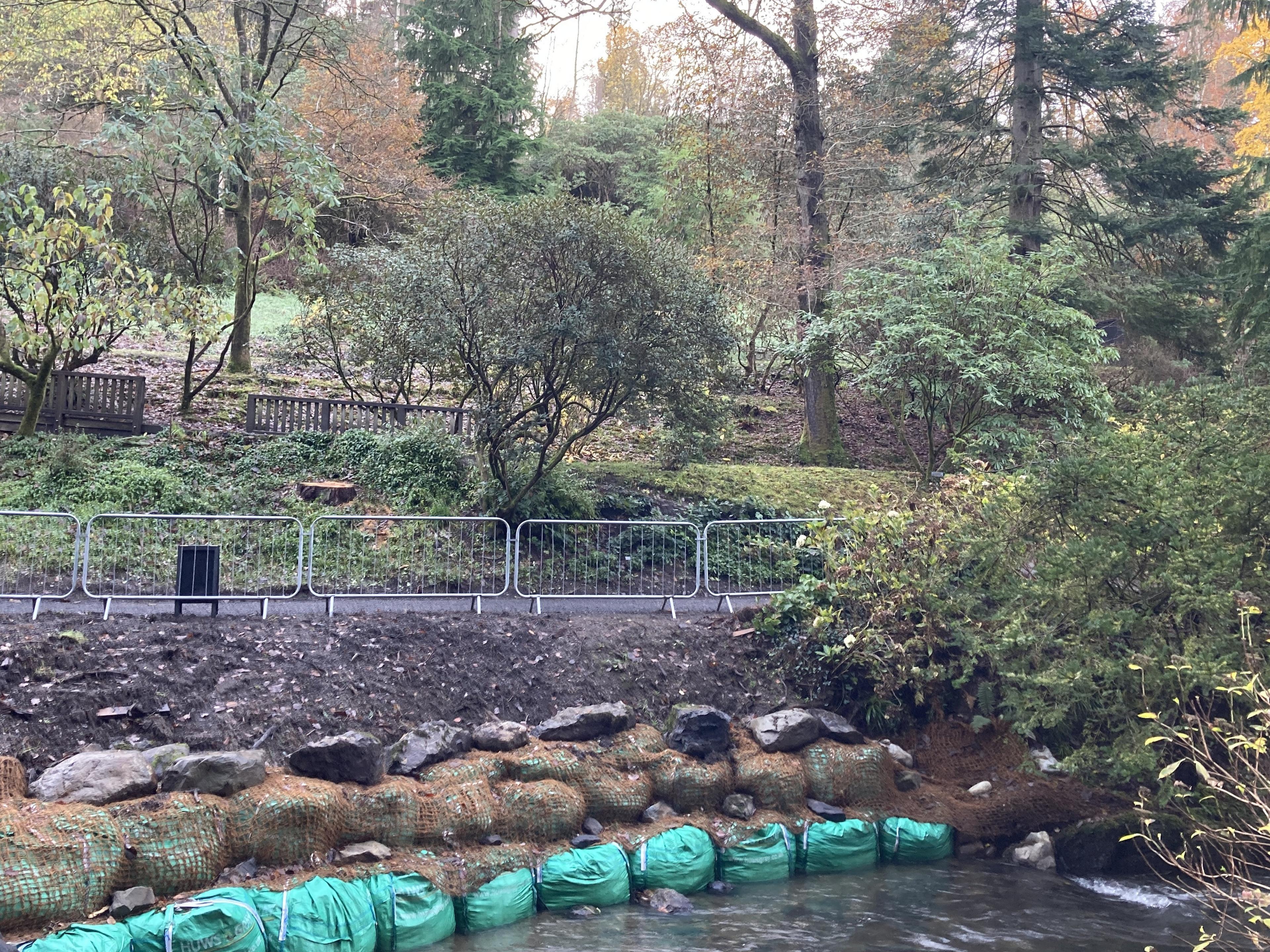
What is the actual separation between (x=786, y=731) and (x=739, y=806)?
1011 millimetres

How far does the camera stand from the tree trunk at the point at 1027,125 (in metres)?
19.4

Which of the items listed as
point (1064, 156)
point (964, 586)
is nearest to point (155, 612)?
point (964, 586)

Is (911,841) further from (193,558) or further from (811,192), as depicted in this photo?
(811,192)

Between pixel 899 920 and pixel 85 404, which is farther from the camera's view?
pixel 85 404

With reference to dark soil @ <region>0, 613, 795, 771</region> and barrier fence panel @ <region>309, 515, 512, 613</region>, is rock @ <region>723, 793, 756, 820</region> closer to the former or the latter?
dark soil @ <region>0, 613, 795, 771</region>

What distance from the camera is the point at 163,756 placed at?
7.80 metres

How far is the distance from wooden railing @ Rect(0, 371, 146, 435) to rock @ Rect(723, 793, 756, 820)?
40.9ft

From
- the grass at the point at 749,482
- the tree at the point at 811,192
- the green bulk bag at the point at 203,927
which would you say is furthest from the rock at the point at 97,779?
the tree at the point at 811,192

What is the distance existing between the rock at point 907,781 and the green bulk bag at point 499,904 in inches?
163

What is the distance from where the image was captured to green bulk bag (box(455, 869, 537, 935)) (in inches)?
301

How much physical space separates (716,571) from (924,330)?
584 cm

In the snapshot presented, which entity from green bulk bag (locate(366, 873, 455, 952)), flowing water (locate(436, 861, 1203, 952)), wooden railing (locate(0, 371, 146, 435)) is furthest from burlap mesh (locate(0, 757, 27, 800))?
wooden railing (locate(0, 371, 146, 435))

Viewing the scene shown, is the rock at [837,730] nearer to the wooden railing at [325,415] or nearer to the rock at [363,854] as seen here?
the rock at [363,854]

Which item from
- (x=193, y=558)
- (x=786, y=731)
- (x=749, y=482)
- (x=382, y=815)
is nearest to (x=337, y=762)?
(x=382, y=815)
